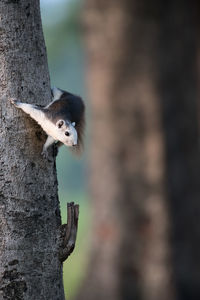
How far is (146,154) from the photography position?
9.09 metres

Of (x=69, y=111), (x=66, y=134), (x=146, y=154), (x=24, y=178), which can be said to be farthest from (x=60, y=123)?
(x=146, y=154)

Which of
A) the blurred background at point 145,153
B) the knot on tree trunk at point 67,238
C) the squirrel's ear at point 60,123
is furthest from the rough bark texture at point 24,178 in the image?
the blurred background at point 145,153

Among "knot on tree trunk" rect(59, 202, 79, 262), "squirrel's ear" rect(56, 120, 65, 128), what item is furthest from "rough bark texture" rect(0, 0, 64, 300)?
"squirrel's ear" rect(56, 120, 65, 128)

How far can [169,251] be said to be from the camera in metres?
8.98

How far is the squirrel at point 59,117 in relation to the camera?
2.75 m

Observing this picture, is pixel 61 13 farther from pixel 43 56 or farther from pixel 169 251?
pixel 43 56

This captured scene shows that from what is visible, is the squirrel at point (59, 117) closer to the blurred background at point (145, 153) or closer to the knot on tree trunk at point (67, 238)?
the knot on tree trunk at point (67, 238)

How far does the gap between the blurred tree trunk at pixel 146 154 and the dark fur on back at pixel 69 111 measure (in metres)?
5.91

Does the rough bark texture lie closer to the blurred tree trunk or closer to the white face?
the white face

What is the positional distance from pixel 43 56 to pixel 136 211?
6.38 m

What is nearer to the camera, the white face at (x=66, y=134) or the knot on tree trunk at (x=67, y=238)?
the white face at (x=66, y=134)

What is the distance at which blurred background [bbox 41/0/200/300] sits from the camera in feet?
29.6

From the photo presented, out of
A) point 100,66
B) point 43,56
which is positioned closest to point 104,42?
point 100,66

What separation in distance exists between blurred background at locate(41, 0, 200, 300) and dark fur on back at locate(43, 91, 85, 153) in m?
5.88
